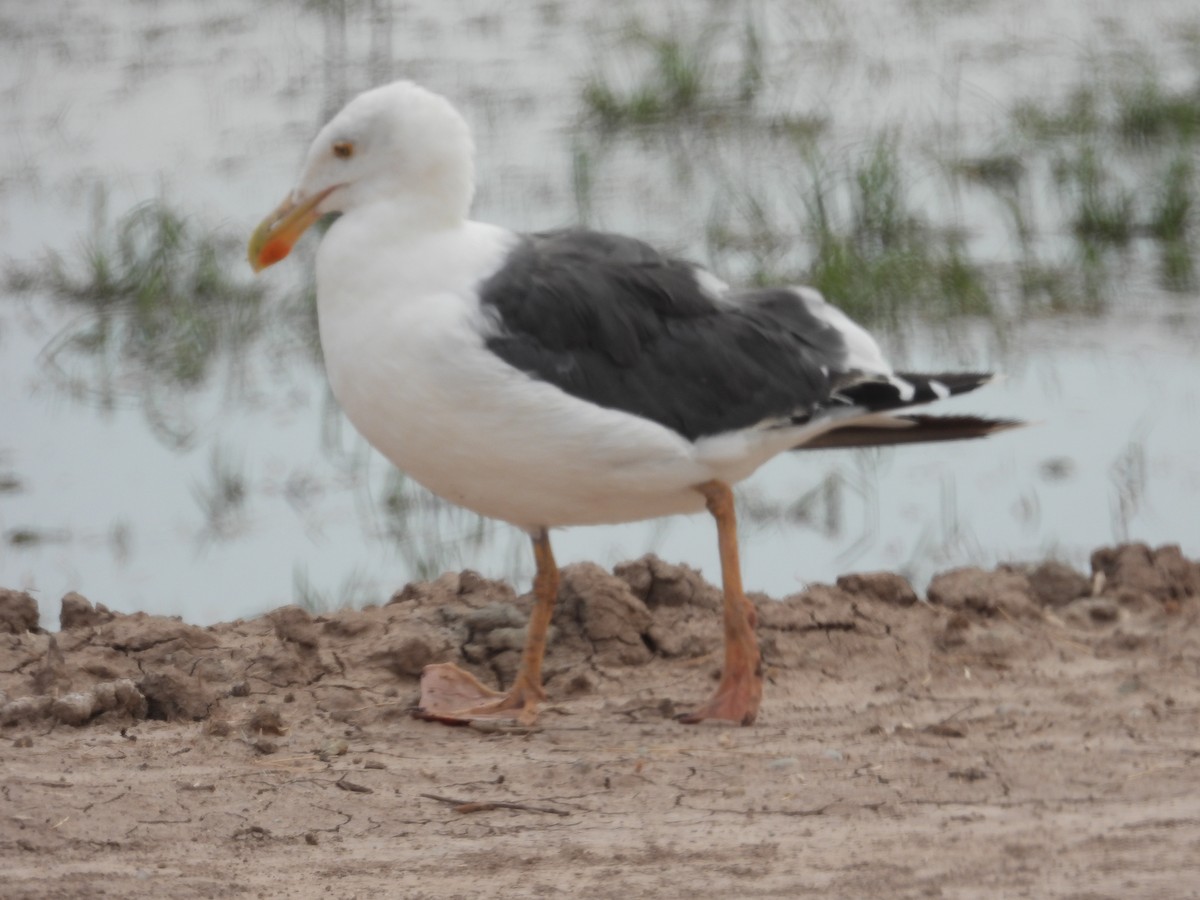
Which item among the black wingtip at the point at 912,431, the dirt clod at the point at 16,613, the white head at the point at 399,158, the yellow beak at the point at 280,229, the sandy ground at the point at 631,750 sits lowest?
the sandy ground at the point at 631,750

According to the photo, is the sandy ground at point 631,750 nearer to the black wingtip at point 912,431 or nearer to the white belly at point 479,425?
the black wingtip at point 912,431

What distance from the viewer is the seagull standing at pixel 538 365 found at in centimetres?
505

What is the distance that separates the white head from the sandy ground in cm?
116

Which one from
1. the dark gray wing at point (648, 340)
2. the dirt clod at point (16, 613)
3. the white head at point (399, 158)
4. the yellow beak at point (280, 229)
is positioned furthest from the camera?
the dirt clod at point (16, 613)

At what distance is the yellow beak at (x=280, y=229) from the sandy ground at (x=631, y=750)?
972 mm

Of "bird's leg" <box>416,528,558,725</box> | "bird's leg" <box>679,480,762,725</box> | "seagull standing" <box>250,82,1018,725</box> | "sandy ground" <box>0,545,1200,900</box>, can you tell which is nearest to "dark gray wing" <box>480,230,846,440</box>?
"seagull standing" <box>250,82,1018,725</box>

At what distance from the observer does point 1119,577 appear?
6.26 metres

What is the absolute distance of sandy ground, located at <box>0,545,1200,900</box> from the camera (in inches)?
165

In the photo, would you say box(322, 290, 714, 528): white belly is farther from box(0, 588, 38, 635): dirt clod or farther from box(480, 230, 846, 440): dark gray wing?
box(0, 588, 38, 635): dirt clod

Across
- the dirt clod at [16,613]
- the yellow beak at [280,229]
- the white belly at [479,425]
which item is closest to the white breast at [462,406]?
the white belly at [479,425]

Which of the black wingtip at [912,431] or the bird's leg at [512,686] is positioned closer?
the bird's leg at [512,686]

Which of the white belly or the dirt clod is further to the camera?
the dirt clod

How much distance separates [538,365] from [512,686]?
3.09 ft

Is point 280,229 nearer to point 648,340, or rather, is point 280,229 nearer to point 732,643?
point 648,340
